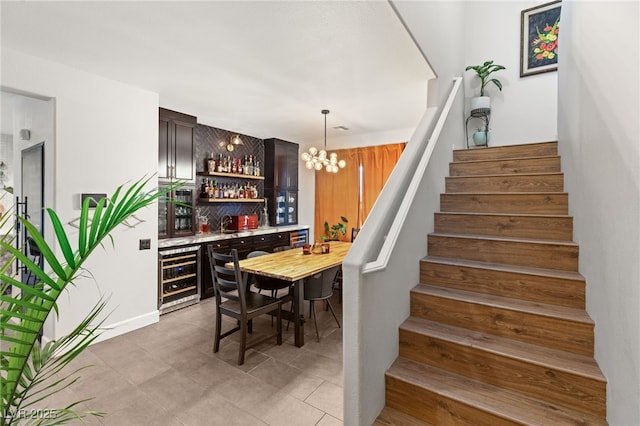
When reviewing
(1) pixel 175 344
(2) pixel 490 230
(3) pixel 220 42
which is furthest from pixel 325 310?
(3) pixel 220 42

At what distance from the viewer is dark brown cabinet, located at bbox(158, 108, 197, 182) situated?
4.02 meters

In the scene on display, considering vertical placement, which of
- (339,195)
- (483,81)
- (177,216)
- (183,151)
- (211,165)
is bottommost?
(177,216)

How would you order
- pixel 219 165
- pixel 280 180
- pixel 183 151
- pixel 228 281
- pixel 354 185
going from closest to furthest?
pixel 228 281 < pixel 183 151 < pixel 219 165 < pixel 354 185 < pixel 280 180

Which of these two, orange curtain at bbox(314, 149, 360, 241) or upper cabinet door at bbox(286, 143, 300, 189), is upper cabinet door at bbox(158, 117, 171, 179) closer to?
upper cabinet door at bbox(286, 143, 300, 189)

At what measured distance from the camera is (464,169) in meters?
3.07

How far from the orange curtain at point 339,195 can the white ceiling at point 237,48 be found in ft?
6.61

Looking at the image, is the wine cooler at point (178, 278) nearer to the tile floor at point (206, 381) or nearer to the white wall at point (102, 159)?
the white wall at point (102, 159)

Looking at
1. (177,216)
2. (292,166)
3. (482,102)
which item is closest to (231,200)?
(177,216)

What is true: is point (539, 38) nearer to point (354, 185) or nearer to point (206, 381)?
point (354, 185)

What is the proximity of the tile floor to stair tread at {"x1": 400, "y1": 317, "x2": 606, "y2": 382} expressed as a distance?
2.79 feet

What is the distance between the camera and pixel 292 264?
3100mm

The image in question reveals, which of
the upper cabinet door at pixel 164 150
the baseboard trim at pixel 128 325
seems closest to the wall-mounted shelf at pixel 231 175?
the upper cabinet door at pixel 164 150

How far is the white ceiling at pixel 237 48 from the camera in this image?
2.09 m

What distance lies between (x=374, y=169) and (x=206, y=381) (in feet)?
14.8
